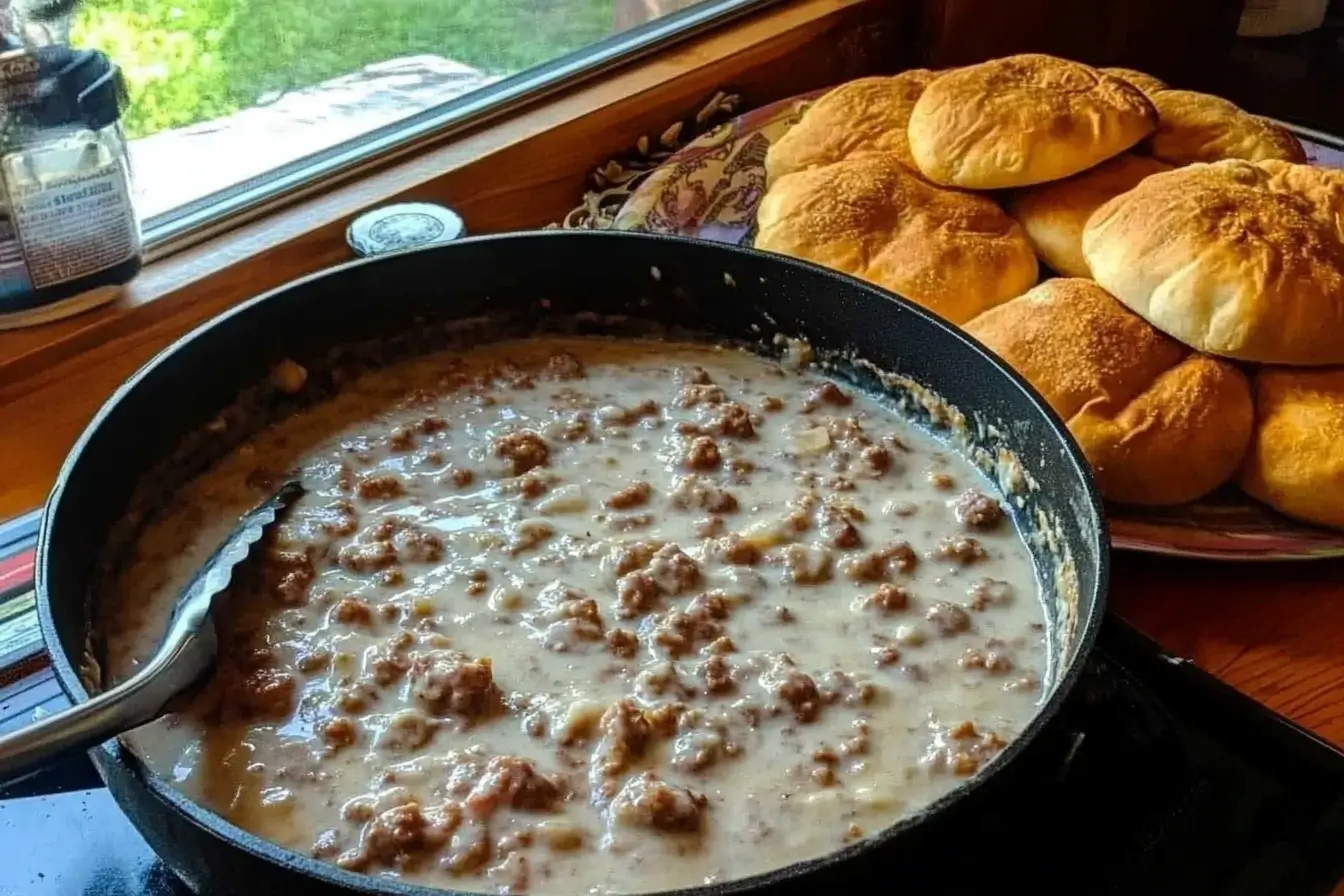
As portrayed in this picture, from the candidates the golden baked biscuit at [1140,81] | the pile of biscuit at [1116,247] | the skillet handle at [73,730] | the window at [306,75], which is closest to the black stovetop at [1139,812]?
the skillet handle at [73,730]

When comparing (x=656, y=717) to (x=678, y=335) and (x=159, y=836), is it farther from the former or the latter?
(x=678, y=335)

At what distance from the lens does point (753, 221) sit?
150 cm

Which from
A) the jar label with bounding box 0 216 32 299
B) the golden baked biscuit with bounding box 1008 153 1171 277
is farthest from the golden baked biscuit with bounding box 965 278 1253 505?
the jar label with bounding box 0 216 32 299

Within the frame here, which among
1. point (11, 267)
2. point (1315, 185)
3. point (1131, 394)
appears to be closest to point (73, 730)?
point (11, 267)

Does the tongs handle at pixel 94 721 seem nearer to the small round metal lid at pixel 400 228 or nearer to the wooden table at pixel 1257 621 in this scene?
the small round metal lid at pixel 400 228

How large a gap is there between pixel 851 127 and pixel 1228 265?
49 cm

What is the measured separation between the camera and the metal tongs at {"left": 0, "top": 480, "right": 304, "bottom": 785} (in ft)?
2.02

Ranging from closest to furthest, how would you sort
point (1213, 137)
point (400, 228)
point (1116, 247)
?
point (1116, 247) < point (400, 228) < point (1213, 137)

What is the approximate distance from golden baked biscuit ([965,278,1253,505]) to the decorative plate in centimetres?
3

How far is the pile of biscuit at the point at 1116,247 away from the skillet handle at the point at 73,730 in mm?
768

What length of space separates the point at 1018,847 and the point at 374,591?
18.5 inches

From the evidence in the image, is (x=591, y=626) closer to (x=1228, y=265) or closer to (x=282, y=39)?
(x=1228, y=265)

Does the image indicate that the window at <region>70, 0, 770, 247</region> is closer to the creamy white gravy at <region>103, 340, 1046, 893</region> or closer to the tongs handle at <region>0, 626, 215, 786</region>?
the creamy white gravy at <region>103, 340, 1046, 893</region>

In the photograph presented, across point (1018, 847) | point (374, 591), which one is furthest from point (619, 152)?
point (1018, 847)
